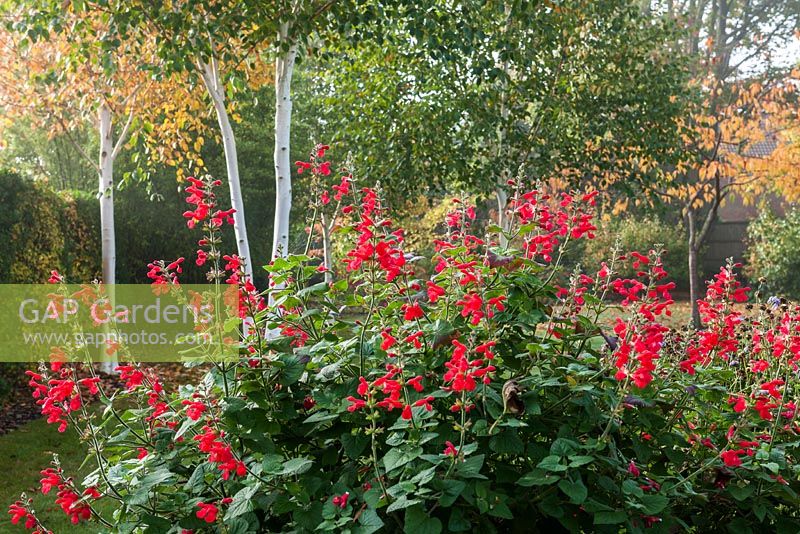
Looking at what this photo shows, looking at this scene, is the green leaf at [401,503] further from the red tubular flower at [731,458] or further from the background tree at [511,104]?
the background tree at [511,104]

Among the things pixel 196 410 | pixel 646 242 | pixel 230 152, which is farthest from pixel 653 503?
pixel 646 242

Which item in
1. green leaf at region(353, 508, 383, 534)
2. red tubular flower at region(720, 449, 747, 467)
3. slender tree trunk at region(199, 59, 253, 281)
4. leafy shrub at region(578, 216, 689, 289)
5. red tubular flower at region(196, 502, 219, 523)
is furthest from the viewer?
leafy shrub at region(578, 216, 689, 289)

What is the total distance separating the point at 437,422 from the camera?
6.97 feet

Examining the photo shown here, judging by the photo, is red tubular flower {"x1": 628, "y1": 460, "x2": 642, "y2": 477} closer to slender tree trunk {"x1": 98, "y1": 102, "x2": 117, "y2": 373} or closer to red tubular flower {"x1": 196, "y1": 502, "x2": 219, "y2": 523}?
red tubular flower {"x1": 196, "y1": 502, "x2": 219, "y2": 523}

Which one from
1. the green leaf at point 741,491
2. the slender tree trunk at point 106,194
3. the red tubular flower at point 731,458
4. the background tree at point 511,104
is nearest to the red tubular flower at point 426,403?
the red tubular flower at point 731,458

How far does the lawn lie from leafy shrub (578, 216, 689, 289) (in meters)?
12.5

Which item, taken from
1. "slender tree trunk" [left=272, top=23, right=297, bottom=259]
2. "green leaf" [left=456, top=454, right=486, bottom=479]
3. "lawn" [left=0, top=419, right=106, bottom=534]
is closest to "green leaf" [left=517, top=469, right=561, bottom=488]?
"green leaf" [left=456, top=454, right=486, bottom=479]

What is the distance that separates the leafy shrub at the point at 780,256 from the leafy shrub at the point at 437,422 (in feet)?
42.4

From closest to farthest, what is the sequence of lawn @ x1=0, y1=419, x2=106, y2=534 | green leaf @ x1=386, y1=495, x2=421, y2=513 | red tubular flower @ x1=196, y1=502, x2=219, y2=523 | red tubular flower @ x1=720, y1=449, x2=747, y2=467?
green leaf @ x1=386, y1=495, x2=421, y2=513, red tubular flower @ x1=196, y1=502, x2=219, y2=523, red tubular flower @ x1=720, y1=449, x2=747, y2=467, lawn @ x1=0, y1=419, x2=106, y2=534

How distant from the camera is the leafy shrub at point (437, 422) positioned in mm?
2102

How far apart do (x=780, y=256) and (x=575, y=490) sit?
47.6ft

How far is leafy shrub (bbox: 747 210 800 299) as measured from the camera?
14672 millimetres

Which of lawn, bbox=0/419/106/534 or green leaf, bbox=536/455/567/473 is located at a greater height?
green leaf, bbox=536/455/567/473

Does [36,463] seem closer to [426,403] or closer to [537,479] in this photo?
[426,403]
